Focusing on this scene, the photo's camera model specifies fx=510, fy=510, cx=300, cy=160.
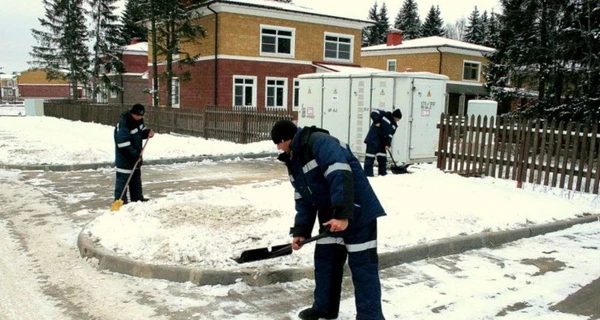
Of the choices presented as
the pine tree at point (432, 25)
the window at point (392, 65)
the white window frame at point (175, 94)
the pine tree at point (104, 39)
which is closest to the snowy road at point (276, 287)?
the white window frame at point (175, 94)

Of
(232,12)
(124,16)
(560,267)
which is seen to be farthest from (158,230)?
(124,16)

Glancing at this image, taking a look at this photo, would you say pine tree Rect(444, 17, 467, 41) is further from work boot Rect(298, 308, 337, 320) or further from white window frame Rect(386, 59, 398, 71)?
work boot Rect(298, 308, 337, 320)

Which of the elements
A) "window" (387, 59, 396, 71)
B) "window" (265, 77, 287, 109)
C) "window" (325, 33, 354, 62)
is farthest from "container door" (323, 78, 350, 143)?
"window" (387, 59, 396, 71)

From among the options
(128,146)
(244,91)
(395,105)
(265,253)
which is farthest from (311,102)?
(244,91)

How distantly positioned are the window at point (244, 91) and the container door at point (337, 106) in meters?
13.4

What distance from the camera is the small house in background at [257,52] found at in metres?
27.0

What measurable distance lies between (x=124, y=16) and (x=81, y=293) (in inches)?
2459

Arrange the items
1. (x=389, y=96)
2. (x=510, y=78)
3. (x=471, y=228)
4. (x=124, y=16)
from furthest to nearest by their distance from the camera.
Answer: (x=124, y=16), (x=510, y=78), (x=389, y=96), (x=471, y=228)

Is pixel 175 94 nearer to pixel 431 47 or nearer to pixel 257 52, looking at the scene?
pixel 257 52

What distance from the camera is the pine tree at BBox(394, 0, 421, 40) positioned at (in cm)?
7300

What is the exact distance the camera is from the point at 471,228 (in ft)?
22.1

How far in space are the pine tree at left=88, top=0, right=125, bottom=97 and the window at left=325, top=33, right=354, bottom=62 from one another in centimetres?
2219

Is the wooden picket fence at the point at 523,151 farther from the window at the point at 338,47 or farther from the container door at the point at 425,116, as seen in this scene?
the window at the point at 338,47

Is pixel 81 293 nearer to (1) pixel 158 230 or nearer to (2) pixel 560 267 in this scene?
(1) pixel 158 230
